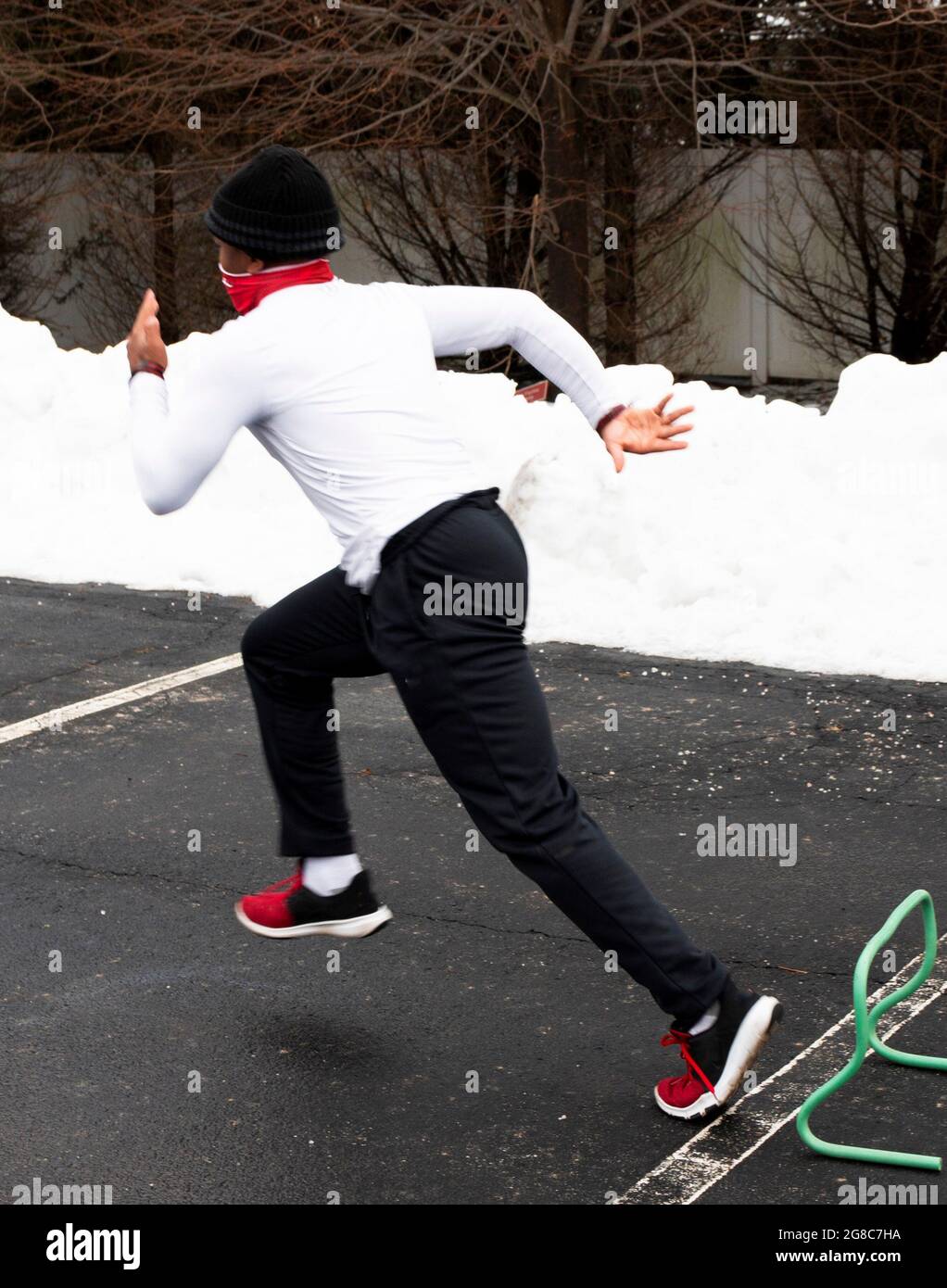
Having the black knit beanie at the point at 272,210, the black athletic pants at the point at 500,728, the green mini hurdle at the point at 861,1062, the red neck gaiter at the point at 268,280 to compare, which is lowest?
the green mini hurdle at the point at 861,1062

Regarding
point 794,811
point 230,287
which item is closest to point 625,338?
point 794,811

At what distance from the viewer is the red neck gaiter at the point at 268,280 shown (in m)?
3.74

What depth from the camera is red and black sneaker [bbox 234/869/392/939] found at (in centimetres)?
445

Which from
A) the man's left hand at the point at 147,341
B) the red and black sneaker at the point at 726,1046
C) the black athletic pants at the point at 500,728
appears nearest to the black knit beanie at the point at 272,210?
the man's left hand at the point at 147,341

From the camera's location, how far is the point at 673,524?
8.35 m

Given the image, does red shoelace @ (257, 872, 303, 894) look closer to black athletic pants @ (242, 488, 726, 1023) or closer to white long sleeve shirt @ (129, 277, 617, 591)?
black athletic pants @ (242, 488, 726, 1023)

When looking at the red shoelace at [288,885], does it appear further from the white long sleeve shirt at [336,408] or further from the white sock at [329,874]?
the white long sleeve shirt at [336,408]

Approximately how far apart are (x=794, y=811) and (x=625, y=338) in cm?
1105

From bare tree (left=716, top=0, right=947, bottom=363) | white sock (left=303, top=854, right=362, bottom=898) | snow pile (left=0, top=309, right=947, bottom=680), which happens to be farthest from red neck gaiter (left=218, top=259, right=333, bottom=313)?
bare tree (left=716, top=0, right=947, bottom=363)

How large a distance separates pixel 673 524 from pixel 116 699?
2.75m

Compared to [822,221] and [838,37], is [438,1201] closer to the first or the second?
[838,37]

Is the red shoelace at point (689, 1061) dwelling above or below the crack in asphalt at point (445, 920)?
above

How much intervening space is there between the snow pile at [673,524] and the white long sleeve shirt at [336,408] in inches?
152
